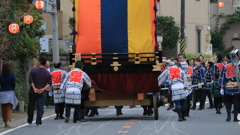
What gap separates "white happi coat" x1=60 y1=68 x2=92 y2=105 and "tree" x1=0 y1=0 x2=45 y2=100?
15.4ft

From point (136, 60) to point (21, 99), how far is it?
7.67 metres

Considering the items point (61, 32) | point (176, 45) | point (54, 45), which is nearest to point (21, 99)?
point (54, 45)

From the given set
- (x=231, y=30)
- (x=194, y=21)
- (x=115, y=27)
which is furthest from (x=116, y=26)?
(x=231, y=30)

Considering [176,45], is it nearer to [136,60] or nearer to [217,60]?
[217,60]

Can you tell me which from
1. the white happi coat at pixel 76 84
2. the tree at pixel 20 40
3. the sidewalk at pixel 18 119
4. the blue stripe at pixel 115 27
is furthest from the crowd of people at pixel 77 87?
the tree at pixel 20 40

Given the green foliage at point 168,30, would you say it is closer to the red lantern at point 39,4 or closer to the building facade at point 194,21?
the building facade at point 194,21

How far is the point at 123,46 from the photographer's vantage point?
16984 millimetres

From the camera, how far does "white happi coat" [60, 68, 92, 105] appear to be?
16.4m

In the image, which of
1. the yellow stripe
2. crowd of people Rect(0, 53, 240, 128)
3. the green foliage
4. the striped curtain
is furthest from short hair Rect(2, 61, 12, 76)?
the green foliage

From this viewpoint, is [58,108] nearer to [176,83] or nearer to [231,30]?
[176,83]

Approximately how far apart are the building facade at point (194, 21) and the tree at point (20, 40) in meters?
20.5

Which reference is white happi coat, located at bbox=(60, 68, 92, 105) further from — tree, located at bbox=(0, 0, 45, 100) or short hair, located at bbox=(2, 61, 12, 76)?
tree, located at bbox=(0, 0, 45, 100)

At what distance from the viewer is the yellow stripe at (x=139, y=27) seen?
666 inches

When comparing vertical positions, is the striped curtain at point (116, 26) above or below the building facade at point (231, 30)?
below
